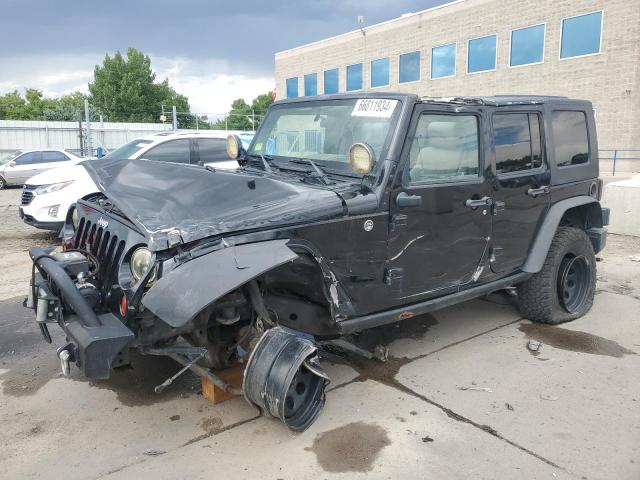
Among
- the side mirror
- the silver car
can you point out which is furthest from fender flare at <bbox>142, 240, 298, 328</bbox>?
the silver car

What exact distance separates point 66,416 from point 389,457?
1991 millimetres

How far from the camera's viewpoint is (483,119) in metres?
4.07

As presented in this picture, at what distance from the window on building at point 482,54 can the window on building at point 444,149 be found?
23748mm

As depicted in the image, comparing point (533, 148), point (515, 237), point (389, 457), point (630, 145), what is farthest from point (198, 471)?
point (630, 145)

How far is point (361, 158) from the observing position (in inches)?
129

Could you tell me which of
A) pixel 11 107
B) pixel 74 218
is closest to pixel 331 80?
pixel 74 218

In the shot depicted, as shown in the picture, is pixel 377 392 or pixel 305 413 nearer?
pixel 305 413

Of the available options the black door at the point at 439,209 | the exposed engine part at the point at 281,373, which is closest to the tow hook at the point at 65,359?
the exposed engine part at the point at 281,373

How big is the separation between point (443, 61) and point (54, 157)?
19.3 meters

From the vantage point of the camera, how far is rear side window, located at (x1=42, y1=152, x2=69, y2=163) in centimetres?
1772

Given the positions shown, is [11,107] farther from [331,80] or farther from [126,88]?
[331,80]

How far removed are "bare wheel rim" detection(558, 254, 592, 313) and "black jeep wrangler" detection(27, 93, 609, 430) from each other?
14.7 inches

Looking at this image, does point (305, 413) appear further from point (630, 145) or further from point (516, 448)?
point (630, 145)

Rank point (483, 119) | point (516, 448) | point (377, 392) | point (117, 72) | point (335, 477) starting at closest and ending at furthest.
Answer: point (335, 477), point (516, 448), point (377, 392), point (483, 119), point (117, 72)
